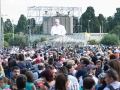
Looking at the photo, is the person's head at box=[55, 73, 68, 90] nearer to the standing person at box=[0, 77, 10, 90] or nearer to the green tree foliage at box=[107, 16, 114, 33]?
the standing person at box=[0, 77, 10, 90]

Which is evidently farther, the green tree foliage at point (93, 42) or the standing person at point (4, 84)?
the green tree foliage at point (93, 42)

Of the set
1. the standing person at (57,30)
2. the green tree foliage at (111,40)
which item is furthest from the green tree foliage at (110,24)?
the standing person at (57,30)

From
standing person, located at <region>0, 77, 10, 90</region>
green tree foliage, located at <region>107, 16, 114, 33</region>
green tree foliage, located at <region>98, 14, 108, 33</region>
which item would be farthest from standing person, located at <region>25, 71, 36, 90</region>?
green tree foliage, located at <region>107, 16, 114, 33</region>

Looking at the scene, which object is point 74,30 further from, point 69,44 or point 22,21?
point 22,21

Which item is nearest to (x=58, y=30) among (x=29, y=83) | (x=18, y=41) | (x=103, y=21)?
→ (x=18, y=41)

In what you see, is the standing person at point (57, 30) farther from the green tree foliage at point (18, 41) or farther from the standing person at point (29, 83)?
the standing person at point (29, 83)

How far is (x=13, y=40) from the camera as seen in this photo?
113 meters

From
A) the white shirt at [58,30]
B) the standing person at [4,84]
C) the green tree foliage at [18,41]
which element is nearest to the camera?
the standing person at [4,84]

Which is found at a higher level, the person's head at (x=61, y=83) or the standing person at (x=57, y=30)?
the person's head at (x=61, y=83)

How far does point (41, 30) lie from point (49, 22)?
27.9ft

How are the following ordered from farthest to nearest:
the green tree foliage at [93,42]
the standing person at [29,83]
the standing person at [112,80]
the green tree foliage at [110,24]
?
the green tree foliage at [110,24] < the green tree foliage at [93,42] < the standing person at [29,83] < the standing person at [112,80]

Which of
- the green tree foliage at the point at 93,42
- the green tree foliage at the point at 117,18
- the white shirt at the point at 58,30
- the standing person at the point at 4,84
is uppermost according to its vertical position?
the green tree foliage at the point at 117,18

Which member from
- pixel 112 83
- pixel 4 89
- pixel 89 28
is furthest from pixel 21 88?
pixel 89 28

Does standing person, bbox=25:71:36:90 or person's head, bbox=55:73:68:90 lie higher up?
person's head, bbox=55:73:68:90
